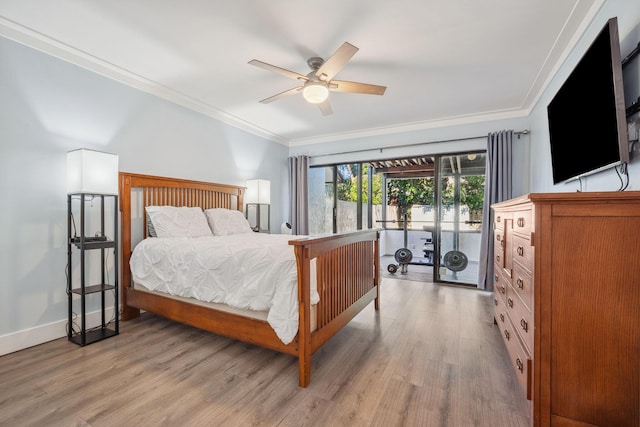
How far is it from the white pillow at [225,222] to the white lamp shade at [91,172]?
3.85 ft

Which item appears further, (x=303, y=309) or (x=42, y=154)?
(x=42, y=154)

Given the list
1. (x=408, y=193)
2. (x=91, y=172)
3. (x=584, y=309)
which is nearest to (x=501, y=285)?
(x=584, y=309)

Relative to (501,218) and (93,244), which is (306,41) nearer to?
(501,218)

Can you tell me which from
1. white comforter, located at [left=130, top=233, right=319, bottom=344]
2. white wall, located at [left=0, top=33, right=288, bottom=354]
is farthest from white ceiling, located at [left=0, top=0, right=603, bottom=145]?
white comforter, located at [left=130, top=233, right=319, bottom=344]

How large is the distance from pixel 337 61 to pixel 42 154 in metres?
2.58

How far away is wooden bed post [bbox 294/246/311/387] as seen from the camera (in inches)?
68.8

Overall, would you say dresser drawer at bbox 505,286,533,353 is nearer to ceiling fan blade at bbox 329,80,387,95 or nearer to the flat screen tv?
the flat screen tv

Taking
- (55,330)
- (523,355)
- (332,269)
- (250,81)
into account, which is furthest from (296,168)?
(523,355)

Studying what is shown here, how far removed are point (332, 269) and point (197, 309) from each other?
116cm

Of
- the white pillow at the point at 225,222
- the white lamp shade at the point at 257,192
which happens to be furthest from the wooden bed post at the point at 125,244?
the white lamp shade at the point at 257,192

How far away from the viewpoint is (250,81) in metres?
3.06

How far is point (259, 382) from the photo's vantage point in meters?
1.82

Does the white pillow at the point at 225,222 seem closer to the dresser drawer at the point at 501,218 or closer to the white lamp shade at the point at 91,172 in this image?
the white lamp shade at the point at 91,172

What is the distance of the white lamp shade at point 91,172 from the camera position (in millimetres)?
2277
